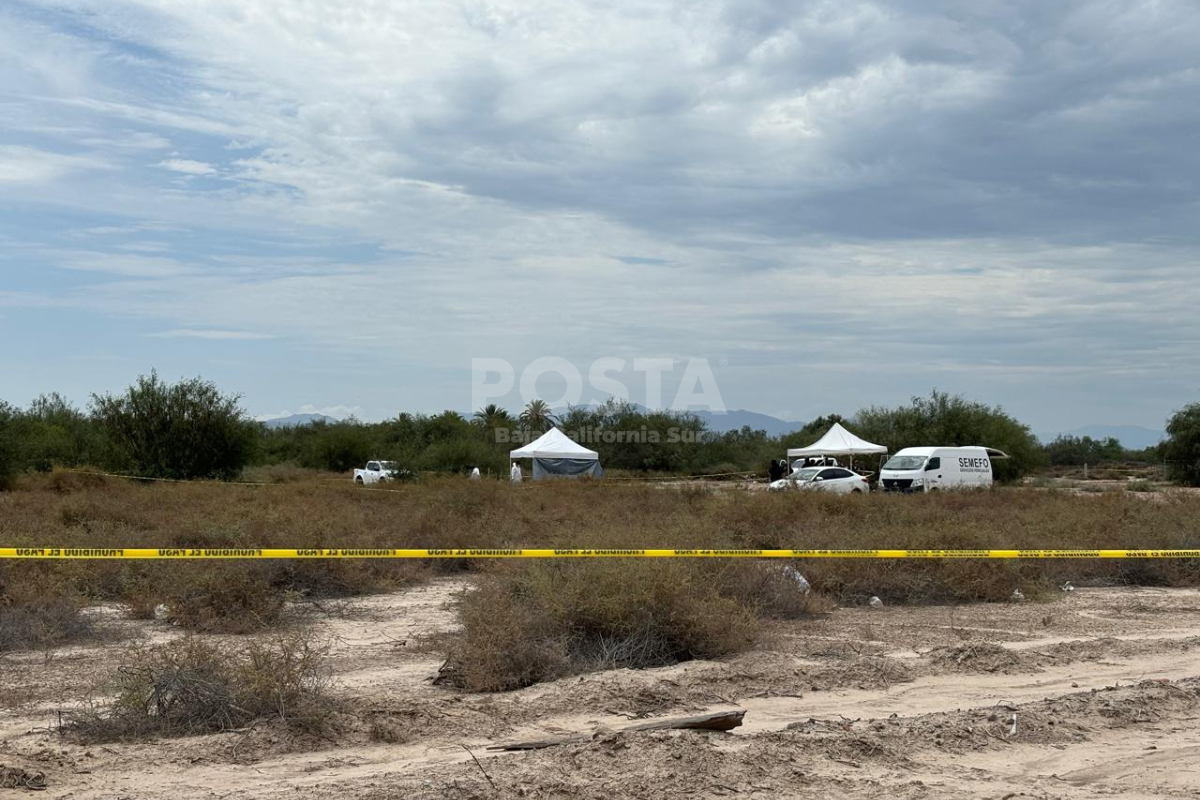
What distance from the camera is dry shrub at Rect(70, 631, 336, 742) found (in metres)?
7.41

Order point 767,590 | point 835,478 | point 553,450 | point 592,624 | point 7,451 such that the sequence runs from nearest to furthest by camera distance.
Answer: point 592,624, point 767,590, point 7,451, point 835,478, point 553,450

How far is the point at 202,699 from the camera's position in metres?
7.58

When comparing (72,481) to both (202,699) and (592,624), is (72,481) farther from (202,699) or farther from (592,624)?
(202,699)

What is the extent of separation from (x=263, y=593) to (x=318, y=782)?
6.43 metres

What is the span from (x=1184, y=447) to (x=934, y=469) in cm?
2615

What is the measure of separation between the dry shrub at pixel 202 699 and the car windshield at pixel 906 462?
3730cm

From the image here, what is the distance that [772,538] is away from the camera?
17.2 metres

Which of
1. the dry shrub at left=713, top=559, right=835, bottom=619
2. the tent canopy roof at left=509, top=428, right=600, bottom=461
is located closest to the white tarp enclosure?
the tent canopy roof at left=509, top=428, right=600, bottom=461

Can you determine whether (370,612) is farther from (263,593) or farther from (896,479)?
(896,479)

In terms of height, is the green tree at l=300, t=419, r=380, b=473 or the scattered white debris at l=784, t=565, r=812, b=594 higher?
the green tree at l=300, t=419, r=380, b=473

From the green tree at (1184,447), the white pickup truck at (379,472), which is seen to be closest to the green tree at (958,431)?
the green tree at (1184,447)

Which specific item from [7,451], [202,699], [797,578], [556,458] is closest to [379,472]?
[556,458]

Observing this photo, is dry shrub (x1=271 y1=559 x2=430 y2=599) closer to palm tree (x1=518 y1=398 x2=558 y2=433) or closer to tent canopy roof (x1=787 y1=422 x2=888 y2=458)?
tent canopy roof (x1=787 y1=422 x2=888 y2=458)

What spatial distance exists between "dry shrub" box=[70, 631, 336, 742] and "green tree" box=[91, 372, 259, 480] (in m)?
41.7
